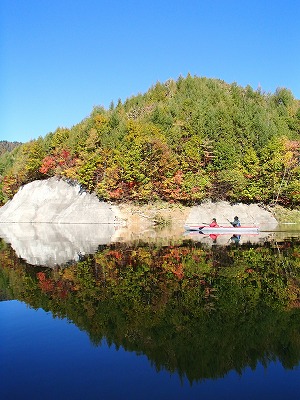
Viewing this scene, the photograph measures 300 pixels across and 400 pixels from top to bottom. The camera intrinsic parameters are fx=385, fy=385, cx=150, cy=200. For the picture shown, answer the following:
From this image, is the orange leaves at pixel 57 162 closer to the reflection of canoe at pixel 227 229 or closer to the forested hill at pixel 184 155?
the forested hill at pixel 184 155

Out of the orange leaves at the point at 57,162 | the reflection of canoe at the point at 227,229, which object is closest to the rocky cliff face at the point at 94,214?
the orange leaves at the point at 57,162

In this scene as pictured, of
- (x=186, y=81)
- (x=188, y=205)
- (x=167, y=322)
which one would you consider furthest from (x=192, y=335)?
(x=186, y=81)

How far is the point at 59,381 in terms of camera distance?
10695 mm

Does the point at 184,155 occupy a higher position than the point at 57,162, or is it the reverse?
the point at 57,162

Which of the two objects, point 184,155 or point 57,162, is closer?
point 184,155

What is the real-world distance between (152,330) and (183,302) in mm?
3759

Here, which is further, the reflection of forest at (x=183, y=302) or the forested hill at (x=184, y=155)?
the forested hill at (x=184, y=155)

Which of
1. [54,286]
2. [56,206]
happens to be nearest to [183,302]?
[54,286]

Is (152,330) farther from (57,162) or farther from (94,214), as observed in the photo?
(57,162)

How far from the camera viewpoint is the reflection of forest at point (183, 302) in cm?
1240

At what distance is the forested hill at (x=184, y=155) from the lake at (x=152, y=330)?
1966 inches

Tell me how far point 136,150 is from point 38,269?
54.1 m

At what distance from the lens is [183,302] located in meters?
17.9

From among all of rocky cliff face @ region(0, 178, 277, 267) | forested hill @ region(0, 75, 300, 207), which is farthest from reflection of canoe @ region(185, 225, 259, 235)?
forested hill @ region(0, 75, 300, 207)
